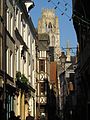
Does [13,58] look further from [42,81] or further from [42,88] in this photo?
[42,88]

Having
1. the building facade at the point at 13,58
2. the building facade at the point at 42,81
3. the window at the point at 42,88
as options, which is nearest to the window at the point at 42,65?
the building facade at the point at 42,81

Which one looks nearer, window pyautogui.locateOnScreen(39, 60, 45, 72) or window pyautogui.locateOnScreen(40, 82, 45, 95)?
window pyautogui.locateOnScreen(40, 82, 45, 95)

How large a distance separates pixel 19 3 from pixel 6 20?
8218 mm

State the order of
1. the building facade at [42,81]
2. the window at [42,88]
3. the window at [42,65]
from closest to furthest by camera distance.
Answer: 1. the building facade at [42,81]
2. the window at [42,88]
3. the window at [42,65]

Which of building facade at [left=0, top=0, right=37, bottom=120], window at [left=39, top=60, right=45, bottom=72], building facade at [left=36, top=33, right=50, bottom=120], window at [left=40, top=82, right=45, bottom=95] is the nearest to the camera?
building facade at [left=0, top=0, right=37, bottom=120]

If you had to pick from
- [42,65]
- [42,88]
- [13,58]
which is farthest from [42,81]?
[13,58]

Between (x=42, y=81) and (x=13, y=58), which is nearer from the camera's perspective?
(x=13, y=58)

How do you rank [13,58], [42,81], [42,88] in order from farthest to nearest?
[42,88] < [42,81] < [13,58]

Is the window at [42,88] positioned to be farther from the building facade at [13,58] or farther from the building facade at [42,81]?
the building facade at [13,58]

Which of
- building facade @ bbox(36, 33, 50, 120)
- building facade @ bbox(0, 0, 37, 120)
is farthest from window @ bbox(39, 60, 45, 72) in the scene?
building facade @ bbox(0, 0, 37, 120)

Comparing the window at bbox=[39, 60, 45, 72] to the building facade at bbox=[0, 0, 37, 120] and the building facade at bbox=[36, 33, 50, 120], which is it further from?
the building facade at bbox=[0, 0, 37, 120]

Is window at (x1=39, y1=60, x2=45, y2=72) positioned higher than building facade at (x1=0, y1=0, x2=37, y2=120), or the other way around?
window at (x1=39, y1=60, x2=45, y2=72)

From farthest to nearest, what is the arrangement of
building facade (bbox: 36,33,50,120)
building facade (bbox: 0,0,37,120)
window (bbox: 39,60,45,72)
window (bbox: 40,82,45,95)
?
window (bbox: 39,60,45,72) < window (bbox: 40,82,45,95) < building facade (bbox: 36,33,50,120) < building facade (bbox: 0,0,37,120)

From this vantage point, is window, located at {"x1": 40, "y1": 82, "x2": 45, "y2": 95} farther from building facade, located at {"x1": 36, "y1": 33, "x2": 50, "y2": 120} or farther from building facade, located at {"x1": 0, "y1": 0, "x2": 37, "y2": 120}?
building facade, located at {"x1": 0, "y1": 0, "x2": 37, "y2": 120}
